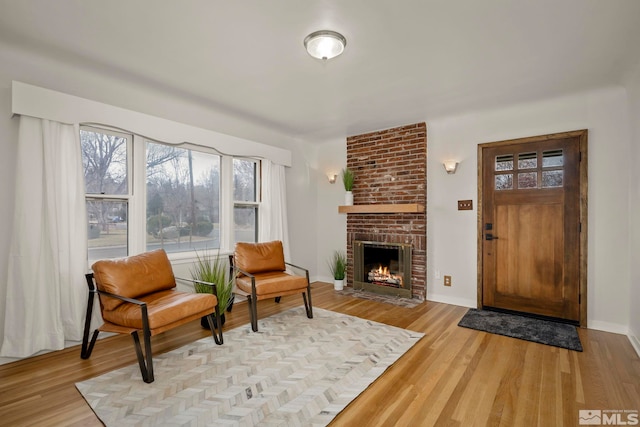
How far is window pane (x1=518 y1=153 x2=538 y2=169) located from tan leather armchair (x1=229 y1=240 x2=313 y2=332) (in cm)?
287

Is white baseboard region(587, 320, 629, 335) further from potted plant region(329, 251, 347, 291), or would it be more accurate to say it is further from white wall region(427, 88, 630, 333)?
potted plant region(329, 251, 347, 291)

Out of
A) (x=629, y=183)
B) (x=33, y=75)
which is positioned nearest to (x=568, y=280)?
(x=629, y=183)

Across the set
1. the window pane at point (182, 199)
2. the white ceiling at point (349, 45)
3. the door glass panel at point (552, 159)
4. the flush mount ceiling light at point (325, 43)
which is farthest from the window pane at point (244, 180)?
the door glass panel at point (552, 159)

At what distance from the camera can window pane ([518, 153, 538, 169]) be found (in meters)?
3.56

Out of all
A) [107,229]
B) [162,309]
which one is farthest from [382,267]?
[107,229]

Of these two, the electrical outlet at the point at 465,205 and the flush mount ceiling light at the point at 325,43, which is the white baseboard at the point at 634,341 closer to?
the electrical outlet at the point at 465,205

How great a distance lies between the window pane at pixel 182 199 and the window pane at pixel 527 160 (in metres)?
3.77

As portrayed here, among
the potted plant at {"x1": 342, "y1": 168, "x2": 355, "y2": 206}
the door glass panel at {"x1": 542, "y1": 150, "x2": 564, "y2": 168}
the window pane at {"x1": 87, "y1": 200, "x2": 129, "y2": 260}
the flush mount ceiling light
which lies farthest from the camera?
the potted plant at {"x1": 342, "y1": 168, "x2": 355, "y2": 206}

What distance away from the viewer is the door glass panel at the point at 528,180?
3561mm

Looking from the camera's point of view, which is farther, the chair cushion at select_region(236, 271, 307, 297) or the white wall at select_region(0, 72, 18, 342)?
the chair cushion at select_region(236, 271, 307, 297)

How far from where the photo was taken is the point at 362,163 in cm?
498

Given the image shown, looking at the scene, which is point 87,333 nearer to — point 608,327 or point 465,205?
point 465,205

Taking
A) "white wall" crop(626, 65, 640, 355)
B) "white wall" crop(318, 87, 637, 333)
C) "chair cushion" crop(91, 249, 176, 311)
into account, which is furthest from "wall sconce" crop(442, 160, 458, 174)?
"chair cushion" crop(91, 249, 176, 311)

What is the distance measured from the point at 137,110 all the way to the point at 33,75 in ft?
2.65
